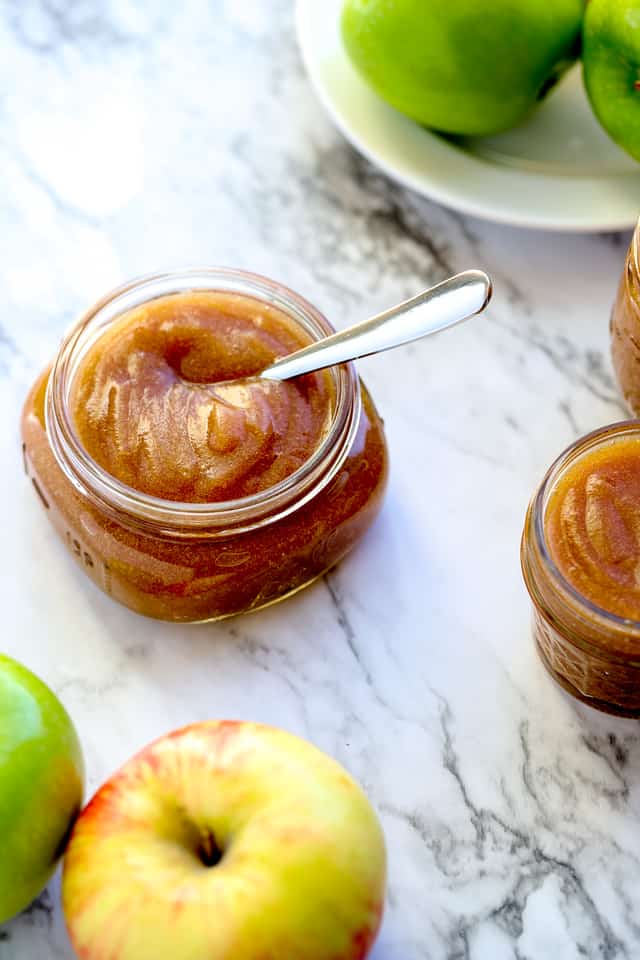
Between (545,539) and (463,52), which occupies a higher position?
(463,52)

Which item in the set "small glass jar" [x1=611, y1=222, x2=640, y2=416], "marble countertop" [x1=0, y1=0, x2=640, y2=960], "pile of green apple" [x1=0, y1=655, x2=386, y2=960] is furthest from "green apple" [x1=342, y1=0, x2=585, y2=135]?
"pile of green apple" [x1=0, y1=655, x2=386, y2=960]

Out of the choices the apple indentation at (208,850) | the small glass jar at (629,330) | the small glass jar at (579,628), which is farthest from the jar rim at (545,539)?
the apple indentation at (208,850)

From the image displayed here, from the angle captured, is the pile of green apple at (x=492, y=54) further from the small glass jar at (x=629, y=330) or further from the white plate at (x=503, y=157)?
the small glass jar at (x=629, y=330)

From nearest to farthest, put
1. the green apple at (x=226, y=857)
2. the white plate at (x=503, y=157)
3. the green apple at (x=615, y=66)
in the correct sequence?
the green apple at (x=226, y=857) → the green apple at (x=615, y=66) → the white plate at (x=503, y=157)

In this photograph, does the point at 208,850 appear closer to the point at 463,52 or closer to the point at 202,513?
the point at 202,513

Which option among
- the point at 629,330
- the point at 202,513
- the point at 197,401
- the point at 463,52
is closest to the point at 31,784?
the point at 202,513

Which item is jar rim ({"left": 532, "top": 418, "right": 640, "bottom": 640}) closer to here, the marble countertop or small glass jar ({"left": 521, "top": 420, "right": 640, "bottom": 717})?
small glass jar ({"left": 521, "top": 420, "right": 640, "bottom": 717})

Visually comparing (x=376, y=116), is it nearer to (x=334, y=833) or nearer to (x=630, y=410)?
(x=630, y=410)
